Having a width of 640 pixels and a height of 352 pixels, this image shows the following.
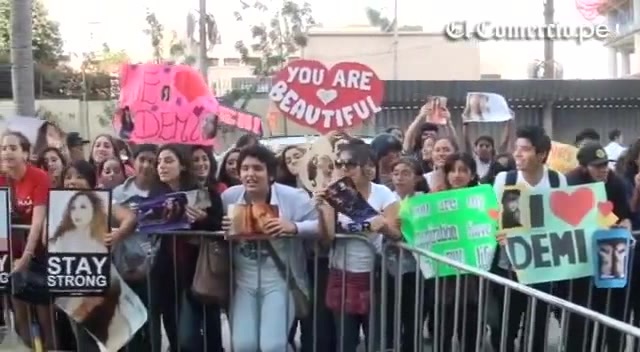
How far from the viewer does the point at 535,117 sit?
75.2 feet

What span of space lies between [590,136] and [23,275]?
20.0 feet

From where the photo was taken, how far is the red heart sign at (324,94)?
22.2ft

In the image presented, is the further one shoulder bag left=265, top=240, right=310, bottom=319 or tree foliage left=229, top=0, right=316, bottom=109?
tree foliage left=229, top=0, right=316, bottom=109

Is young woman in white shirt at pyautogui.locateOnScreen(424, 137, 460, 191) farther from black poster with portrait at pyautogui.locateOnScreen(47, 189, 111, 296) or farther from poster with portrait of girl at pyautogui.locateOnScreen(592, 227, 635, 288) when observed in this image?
black poster with portrait at pyautogui.locateOnScreen(47, 189, 111, 296)

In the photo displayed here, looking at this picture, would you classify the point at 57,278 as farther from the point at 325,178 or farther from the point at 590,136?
the point at 590,136

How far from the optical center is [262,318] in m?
5.73

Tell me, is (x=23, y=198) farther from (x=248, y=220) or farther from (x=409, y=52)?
(x=409, y=52)

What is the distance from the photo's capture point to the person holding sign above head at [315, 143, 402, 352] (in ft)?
18.8

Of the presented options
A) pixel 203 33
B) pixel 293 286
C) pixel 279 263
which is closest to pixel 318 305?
pixel 293 286

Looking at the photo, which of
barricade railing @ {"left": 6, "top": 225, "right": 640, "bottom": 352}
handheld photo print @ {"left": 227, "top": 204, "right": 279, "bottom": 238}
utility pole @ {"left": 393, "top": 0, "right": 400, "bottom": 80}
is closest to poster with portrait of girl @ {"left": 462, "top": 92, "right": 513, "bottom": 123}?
barricade railing @ {"left": 6, "top": 225, "right": 640, "bottom": 352}

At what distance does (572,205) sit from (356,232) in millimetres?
1290

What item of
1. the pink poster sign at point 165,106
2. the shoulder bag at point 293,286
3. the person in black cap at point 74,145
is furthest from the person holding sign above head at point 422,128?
the shoulder bag at point 293,286

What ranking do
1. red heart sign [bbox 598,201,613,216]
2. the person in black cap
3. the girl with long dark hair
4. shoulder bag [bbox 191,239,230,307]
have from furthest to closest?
the person in black cap
the girl with long dark hair
red heart sign [bbox 598,201,613,216]
shoulder bag [bbox 191,239,230,307]

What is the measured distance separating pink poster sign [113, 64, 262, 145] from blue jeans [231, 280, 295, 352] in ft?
4.91
